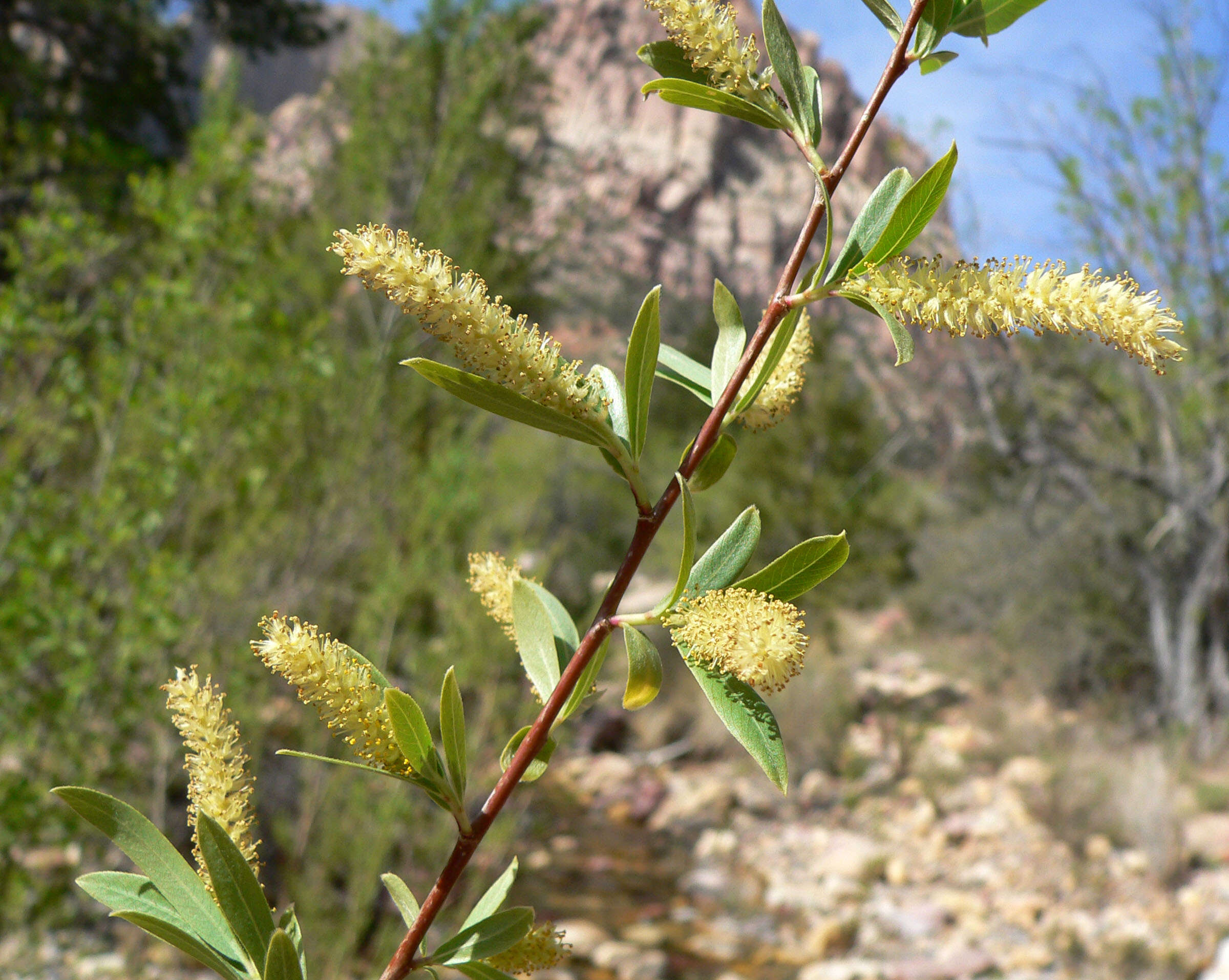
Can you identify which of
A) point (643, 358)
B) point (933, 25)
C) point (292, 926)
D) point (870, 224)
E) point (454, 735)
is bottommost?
point (292, 926)

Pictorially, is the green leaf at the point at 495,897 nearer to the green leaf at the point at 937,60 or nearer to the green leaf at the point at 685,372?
the green leaf at the point at 685,372

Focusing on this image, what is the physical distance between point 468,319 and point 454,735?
0.70 ft

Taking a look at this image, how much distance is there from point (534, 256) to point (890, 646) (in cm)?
720

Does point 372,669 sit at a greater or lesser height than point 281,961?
greater

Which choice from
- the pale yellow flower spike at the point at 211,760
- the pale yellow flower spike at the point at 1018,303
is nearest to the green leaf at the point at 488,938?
the pale yellow flower spike at the point at 211,760

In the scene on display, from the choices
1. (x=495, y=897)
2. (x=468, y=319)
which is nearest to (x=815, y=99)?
(x=468, y=319)

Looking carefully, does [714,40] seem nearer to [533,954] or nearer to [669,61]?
[669,61]

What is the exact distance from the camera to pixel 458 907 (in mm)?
4457

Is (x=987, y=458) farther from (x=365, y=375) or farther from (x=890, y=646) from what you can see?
(x=365, y=375)

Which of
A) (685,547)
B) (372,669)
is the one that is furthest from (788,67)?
(372,669)

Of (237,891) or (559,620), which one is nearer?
(237,891)

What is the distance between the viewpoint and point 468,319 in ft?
1.38

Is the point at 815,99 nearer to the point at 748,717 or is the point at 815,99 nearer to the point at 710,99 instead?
the point at 710,99

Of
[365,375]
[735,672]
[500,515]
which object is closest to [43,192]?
[365,375]
